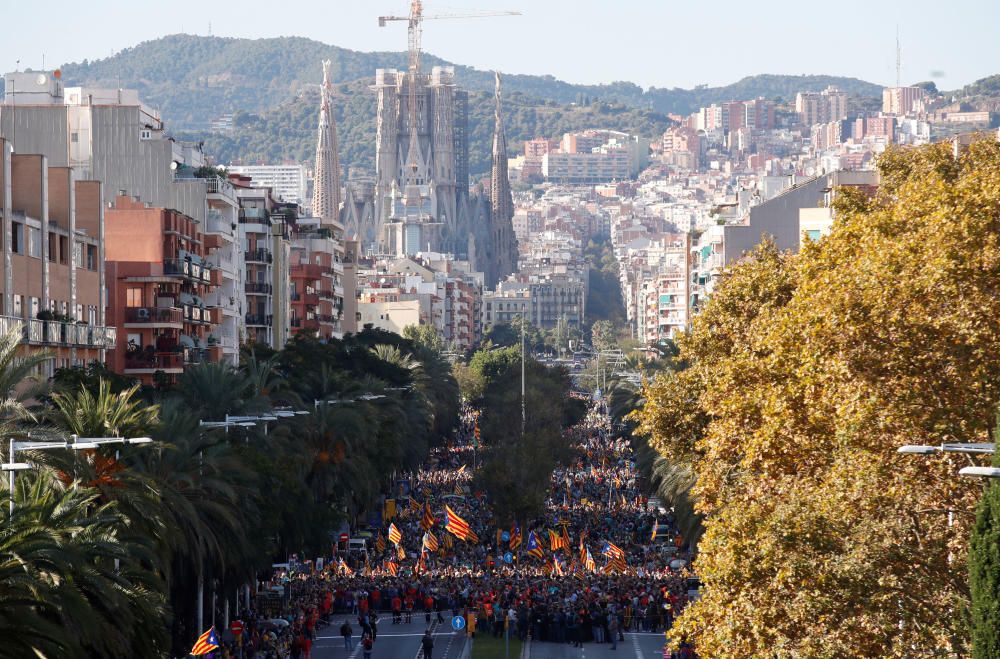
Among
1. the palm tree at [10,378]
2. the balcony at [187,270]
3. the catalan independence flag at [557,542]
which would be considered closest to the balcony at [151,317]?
the balcony at [187,270]

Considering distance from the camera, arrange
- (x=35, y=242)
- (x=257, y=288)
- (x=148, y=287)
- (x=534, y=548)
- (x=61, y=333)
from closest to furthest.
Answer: (x=35, y=242) < (x=61, y=333) < (x=534, y=548) < (x=148, y=287) < (x=257, y=288)

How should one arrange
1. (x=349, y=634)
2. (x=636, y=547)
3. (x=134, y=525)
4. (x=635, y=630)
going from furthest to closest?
(x=636, y=547), (x=635, y=630), (x=349, y=634), (x=134, y=525)

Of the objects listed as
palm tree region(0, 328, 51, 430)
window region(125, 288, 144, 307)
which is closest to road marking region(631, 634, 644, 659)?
palm tree region(0, 328, 51, 430)

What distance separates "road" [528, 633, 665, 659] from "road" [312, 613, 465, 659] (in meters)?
2.50

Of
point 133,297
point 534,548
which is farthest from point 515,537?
point 133,297

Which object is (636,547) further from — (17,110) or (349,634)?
(17,110)

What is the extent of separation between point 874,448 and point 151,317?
53251mm

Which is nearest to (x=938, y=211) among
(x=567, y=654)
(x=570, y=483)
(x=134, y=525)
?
(x=134, y=525)

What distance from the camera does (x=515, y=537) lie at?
253 feet

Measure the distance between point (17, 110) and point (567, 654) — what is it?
44688 millimetres

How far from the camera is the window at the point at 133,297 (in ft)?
265

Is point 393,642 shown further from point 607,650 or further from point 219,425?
point 219,425

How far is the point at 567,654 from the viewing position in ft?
183

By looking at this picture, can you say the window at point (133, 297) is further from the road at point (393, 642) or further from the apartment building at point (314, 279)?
the apartment building at point (314, 279)
